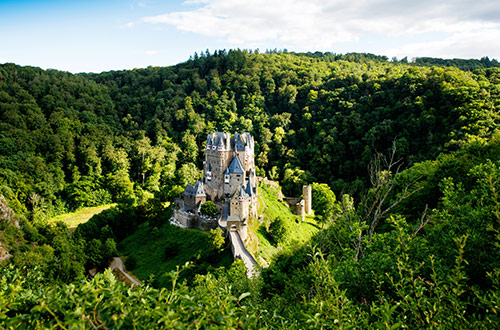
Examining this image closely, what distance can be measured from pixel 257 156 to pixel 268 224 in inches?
1320

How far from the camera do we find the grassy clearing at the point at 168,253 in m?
29.7

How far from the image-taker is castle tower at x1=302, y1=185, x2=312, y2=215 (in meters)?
48.4

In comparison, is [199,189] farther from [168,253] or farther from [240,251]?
[240,251]

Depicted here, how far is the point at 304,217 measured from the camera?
154 feet

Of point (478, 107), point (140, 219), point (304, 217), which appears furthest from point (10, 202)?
point (478, 107)

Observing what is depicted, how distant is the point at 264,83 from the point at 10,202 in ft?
214

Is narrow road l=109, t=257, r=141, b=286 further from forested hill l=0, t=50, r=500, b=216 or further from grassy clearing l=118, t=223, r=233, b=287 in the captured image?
forested hill l=0, t=50, r=500, b=216

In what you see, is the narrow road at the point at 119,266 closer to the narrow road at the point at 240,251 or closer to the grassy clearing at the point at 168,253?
the grassy clearing at the point at 168,253

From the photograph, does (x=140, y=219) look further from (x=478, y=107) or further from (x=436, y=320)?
(x=478, y=107)

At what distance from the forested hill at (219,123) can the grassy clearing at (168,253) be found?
20.2 meters

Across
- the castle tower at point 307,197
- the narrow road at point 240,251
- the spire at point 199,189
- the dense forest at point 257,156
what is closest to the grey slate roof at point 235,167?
the spire at point 199,189

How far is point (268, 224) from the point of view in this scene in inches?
1455

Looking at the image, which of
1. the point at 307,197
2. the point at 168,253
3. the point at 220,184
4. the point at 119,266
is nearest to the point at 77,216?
the point at 119,266

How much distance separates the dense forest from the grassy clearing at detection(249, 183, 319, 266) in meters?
3.46
